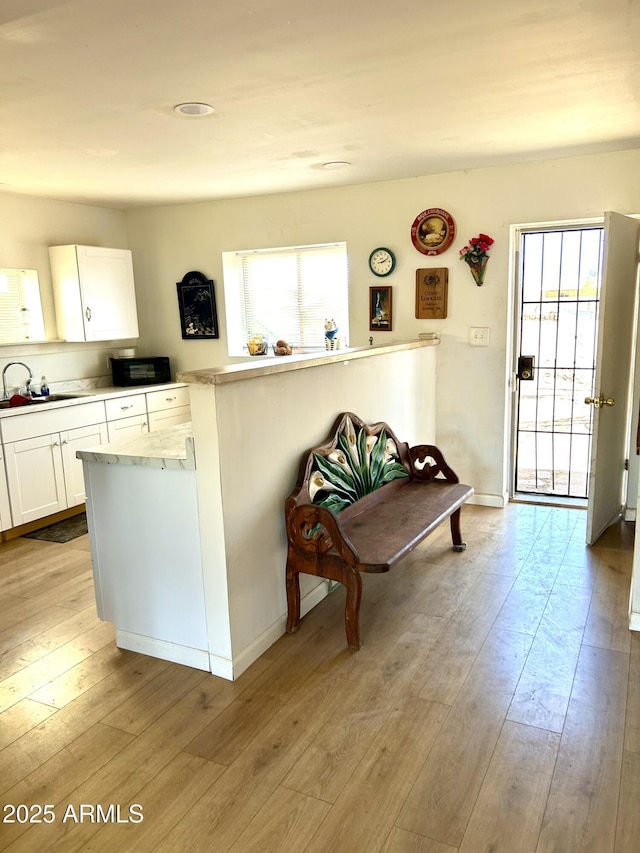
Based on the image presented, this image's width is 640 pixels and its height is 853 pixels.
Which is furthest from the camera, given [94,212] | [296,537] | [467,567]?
[94,212]

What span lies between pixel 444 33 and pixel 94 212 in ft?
13.3

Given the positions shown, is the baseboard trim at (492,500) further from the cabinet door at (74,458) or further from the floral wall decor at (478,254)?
the cabinet door at (74,458)

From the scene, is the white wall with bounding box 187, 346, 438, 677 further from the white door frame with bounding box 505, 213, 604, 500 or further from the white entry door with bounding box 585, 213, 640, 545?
the white door frame with bounding box 505, 213, 604, 500

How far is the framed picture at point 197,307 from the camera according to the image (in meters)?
5.34

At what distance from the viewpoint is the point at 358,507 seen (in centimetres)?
307

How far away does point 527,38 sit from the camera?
207cm

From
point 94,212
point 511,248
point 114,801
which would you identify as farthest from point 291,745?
point 94,212

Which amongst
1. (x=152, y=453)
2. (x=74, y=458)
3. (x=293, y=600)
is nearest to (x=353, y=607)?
(x=293, y=600)

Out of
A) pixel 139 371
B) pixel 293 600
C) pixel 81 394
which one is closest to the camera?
pixel 293 600

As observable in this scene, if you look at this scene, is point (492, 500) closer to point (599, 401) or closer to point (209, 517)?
point (599, 401)

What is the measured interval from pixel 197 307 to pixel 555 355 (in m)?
3.01

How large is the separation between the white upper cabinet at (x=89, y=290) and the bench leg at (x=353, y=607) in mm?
3409

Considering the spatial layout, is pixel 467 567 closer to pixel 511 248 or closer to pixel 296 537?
pixel 296 537

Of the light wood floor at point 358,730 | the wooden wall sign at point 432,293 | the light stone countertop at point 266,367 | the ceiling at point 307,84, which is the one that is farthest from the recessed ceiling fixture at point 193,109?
the light wood floor at point 358,730
